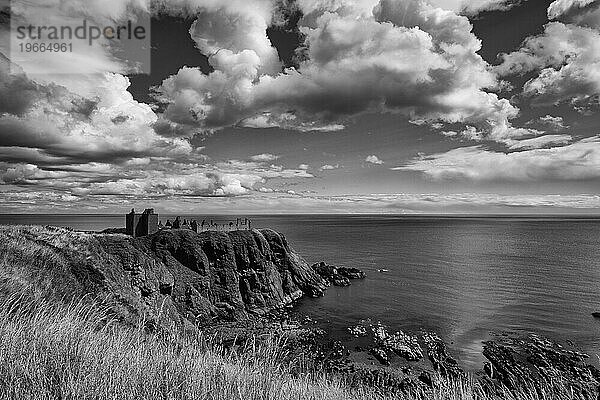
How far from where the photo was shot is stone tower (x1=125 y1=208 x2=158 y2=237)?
52.8 metres

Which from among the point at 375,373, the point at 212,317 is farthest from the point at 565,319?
the point at 212,317

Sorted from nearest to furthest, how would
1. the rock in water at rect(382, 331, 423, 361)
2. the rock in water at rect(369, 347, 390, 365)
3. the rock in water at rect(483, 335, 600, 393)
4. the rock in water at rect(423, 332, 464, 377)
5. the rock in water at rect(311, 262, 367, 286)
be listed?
the rock in water at rect(483, 335, 600, 393) < the rock in water at rect(423, 332, 464, 377) < the rock in water at rect(369, 347, 390, 365) < the rock in water at rect(382, 331, 423, 361) < the rock in water at rect(311, 262, 367, 286)

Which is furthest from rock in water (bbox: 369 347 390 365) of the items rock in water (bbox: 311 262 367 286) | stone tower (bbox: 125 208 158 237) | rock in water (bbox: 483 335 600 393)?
stone tower (bbox: 125 208 158 237)

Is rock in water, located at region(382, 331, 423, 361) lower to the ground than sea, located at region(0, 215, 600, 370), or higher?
higher

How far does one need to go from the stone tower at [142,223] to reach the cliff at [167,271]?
4.48 metres

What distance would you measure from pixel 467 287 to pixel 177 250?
46.1 metres

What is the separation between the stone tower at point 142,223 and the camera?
173ft

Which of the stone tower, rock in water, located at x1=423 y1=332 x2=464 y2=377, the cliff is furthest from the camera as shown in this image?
the stone tower

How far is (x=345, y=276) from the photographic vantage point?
7150 centimetres

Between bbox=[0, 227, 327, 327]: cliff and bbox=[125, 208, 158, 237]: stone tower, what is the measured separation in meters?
4.48

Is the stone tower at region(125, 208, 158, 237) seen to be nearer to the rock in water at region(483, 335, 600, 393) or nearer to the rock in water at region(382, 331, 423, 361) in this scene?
the rock in water at region(382, 331, 423, 361)

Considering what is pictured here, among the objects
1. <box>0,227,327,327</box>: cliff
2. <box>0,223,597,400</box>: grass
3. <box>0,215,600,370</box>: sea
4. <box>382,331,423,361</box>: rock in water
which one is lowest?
<box>0,215,600,370</box>: sea

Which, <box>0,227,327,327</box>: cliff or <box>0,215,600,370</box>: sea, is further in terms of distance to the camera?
<box>0,215,600,370</box>: sea

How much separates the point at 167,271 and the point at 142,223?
13453 mm
